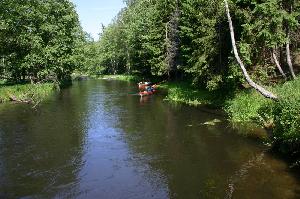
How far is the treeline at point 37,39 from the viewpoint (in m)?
52.9

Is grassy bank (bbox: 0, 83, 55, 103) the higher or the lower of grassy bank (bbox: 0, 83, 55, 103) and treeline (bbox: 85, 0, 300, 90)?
the lower

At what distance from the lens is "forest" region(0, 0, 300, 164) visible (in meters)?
27.8

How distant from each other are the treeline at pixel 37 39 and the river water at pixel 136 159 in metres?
21.2

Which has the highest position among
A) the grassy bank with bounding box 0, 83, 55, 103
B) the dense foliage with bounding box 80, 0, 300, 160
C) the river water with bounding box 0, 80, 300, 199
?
the dense foliage with bounding box 80, 0, 300, 160

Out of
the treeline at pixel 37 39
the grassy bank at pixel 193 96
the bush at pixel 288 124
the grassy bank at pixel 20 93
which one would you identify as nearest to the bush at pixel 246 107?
the grassy bank at pixel 193 96

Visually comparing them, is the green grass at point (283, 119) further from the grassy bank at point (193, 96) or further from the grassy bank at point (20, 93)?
the grassy bank at point (20, 93)

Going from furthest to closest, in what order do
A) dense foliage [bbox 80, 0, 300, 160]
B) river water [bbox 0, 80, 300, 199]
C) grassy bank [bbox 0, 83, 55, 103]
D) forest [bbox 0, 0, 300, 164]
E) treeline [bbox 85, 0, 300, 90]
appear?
1. grassy bank [bbox 0, 83, 55, 103]
2. treeline [bbox 85, 0, 300, 90]
3. forest [bbox 0, 0, 300, 164]
4. dense foliage [bbox 80, 0, 300, 160]
5. river water [bbox 0, 80, 300, 199]

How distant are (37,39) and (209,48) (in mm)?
31233

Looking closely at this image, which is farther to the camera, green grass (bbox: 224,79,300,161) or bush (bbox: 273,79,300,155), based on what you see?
green grass (bbox: 224,79,300,161)

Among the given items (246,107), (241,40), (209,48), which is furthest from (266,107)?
(209,48)

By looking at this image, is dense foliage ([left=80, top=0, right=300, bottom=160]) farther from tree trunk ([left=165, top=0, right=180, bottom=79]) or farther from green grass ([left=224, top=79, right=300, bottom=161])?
tree trunk ([left=165, top=0, right=180, bottom=79])

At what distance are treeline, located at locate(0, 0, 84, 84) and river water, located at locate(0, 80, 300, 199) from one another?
2124 centimetres

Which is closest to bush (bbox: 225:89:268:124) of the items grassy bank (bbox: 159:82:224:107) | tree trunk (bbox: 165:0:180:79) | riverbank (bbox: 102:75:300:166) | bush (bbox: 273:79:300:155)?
riverbank (bbox: 102:75:300:166)

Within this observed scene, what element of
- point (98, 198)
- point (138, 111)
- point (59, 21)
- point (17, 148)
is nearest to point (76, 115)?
point (138, 111)
